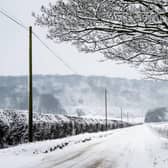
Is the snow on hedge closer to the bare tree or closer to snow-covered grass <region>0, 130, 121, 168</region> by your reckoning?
snow-covered grass <region>0, 130, 121, 168</region>

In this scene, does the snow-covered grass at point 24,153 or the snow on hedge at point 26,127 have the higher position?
the snow on hedge at point 26,127

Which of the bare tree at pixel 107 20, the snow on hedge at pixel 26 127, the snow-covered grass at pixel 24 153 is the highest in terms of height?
the bare tree at pixel 107 20

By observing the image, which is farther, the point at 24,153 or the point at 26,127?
the point at 26,127

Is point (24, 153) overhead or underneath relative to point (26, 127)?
underneath

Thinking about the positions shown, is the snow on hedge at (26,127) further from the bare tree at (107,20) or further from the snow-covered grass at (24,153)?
the bare tree at (107,20)

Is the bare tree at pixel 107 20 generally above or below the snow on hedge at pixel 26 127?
above

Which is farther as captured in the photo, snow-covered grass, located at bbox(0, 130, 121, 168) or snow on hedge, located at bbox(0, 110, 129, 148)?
snow on hedge, located at bbox(0, 110, 129, 148)

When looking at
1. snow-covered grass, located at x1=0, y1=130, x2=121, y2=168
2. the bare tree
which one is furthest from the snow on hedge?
the bare tree

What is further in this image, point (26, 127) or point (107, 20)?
point (26, 127)

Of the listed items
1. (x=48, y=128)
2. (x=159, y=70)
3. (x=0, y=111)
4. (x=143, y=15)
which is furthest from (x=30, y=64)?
(x=143, y=15)

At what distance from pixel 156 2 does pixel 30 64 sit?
11.3m

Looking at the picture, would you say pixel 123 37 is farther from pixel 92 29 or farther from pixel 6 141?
pixel 6 141

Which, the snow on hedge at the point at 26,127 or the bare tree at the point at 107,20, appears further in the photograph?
the snow on hedge at the point at 26,127

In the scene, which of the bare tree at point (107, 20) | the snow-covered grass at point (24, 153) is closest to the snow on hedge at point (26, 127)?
the snow-covered grass at point (24, 153)
